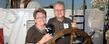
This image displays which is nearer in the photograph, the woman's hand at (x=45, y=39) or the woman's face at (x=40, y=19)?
the woman's hand at (x=45, y=39)

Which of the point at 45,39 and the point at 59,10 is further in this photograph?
the point at 59,10

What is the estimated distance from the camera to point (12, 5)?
19.8 feet

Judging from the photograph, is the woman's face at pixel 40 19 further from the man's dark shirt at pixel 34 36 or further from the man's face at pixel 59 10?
the man's face at pixel 59 10

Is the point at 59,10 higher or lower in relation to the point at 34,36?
higher

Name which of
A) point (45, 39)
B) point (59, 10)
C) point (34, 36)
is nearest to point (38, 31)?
point (34, 36)

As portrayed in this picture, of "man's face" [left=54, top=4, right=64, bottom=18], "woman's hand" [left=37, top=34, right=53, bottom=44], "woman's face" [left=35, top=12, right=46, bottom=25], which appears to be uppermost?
"man's face" [left=54, top=4, right=64, bottom=18]

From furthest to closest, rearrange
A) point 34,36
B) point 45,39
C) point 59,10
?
point 59,10, point 34,36, point 45,39

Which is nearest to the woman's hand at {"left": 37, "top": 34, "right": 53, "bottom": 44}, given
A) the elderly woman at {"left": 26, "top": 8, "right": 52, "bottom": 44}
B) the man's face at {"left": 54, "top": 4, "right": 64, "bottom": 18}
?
the elderly woman at {"left": 26, "top": 8, "right": 52, "bottom": 44}

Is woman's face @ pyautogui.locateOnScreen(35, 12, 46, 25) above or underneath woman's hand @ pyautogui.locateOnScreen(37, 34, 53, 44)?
above

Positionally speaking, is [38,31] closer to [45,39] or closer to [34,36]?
[34,36]

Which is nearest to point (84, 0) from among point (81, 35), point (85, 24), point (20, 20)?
point (85, 24)

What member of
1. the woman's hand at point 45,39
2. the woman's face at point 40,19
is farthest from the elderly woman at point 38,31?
the woman's hand at point 45,39

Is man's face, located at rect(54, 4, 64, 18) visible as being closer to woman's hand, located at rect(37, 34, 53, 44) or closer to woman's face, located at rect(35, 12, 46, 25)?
woman's face, located at rect(35, 12, 46, 25)

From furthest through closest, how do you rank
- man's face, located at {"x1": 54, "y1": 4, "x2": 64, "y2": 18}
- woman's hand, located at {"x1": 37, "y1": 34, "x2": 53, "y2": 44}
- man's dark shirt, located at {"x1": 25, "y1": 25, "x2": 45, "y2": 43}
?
man's face, located at {"x1": 54, "y1": 4, "x2": 64, "y2": 18}
man's dark shirt, located at {"x1": 25, "y1": 25, "x2": 45, "y2": 43}
woman's hand, located at {"x1": 37, "y1": 34, "x2": 53, "y2": 44}
